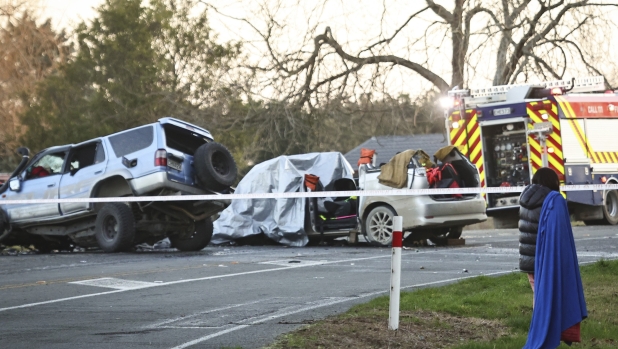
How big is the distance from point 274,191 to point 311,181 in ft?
3.48

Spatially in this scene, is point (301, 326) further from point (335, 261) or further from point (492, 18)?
point (492, 18)

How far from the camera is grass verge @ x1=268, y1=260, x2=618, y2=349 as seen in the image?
24.0 ft

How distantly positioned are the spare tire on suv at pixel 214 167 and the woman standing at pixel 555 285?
33.9ft

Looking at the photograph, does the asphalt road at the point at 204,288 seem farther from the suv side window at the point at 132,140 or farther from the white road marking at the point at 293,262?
the suv side window at the point at 132,140

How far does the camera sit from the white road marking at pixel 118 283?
11758 mm

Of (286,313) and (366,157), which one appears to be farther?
(366,157)

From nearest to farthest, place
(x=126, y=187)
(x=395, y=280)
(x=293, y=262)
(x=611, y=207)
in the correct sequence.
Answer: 1. (x=395, y=280)
2. (x=293, y=262)
3. (x=126, y=187)
4. (x=611, y=207)

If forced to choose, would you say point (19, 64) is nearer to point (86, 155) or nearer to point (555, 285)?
point (86, 155)

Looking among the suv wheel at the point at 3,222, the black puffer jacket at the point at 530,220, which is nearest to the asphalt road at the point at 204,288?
the suv wheel at the point at 3,222

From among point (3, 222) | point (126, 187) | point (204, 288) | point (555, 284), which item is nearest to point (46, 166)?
point (3, 222)

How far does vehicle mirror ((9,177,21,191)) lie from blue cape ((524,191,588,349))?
13.5 metres

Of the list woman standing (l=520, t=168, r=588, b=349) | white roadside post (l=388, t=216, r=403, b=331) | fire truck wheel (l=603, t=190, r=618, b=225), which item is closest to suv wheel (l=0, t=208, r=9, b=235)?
white roadside post (l=388, t=216, r=403, b=331)

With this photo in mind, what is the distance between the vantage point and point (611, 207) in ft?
82.0

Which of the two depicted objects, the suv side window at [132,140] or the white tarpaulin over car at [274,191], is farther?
the white tarpaulin over car at [274,191]
